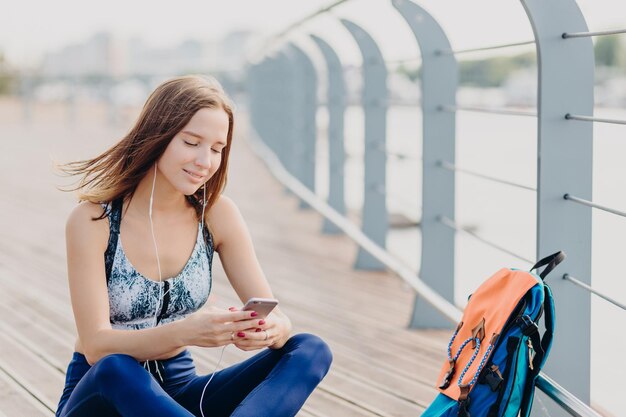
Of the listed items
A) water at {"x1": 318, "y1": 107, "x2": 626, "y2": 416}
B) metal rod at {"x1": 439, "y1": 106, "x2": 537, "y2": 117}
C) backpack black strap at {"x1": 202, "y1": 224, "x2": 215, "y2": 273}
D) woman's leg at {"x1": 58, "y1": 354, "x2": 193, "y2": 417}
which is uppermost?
metal rod at {"x1": 439, "y1": 106, "x2": 537, "y2": 117}

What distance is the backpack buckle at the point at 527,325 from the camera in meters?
2.02

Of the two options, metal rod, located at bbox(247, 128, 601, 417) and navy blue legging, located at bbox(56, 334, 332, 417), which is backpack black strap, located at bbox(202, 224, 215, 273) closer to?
navy blue legging, located at bbox(56, 334, 332, 417)

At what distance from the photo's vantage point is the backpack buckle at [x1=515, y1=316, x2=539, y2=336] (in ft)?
6.64

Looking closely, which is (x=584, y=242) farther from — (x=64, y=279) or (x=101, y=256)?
(x=64, y=279)

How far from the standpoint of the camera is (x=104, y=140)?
50.9ft

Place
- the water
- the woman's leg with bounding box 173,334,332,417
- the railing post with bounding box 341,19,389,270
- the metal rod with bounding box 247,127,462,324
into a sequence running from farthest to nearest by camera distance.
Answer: the railing post with bounding box 341,19,389,270 < the water < the metal rod with bounding box 247,127,462,324 < the woman's leg with bounding box 173,334,332,417

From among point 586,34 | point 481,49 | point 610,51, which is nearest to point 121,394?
point 586,34

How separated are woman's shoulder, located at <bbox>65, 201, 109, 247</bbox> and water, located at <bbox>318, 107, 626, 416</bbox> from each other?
4.42 ft

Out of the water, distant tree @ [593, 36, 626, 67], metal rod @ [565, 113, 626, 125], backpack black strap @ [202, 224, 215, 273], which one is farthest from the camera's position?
distant tree @ [593, 36, 626, 67]

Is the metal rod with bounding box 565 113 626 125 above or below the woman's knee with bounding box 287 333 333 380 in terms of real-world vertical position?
above

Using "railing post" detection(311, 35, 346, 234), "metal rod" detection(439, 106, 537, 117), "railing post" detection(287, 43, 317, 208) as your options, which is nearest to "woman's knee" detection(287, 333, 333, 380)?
"metal rod" detection(439, 106, 537, 117)

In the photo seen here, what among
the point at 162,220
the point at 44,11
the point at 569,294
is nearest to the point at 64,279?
the point at 162,220

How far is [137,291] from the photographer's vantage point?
238 centimetres

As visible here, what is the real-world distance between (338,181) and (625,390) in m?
2.83
